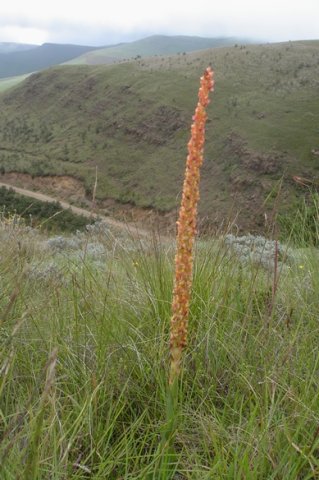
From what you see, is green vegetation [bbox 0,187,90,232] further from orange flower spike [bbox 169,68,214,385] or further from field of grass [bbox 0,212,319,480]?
orange flower spike [bbox 169,68,214,385]

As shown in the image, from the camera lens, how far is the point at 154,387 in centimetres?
273

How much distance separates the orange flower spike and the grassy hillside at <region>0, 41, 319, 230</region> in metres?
37.3

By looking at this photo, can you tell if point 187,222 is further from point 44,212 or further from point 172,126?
point 172,126

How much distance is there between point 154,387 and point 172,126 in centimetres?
6266

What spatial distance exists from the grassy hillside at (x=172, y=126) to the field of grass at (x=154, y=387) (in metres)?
35.9

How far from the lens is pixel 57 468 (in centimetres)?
192

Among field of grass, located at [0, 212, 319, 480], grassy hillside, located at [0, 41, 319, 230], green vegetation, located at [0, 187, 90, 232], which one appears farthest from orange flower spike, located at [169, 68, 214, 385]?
grassy hillside, located at [0, 41, 319, 230]

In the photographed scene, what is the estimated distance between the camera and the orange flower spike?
196 centimetres

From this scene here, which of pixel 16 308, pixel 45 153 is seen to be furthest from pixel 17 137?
pixel 16 308

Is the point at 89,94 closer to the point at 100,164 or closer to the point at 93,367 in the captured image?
the point at 100,164

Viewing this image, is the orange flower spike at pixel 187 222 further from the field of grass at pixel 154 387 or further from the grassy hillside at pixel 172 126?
the grassy hillside at pixel 172 126

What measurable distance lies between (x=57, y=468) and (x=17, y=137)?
81822 millimetres

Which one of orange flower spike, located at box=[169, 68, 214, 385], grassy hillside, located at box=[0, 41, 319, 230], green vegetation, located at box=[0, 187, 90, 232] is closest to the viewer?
orange flower spike, located at box=[169, 68, 214, 385]

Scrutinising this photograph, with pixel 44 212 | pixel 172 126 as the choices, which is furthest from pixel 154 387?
pixel 172 126
